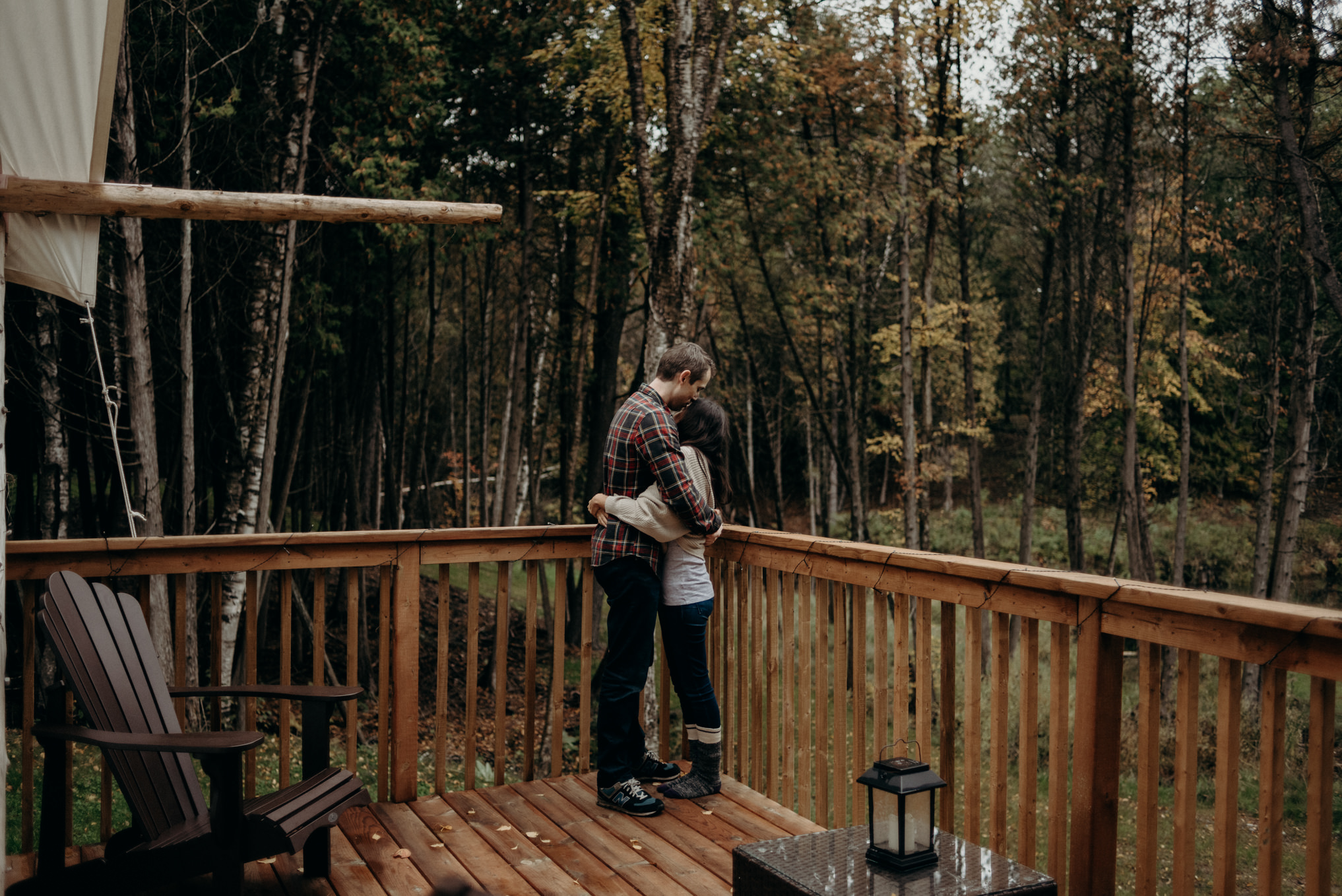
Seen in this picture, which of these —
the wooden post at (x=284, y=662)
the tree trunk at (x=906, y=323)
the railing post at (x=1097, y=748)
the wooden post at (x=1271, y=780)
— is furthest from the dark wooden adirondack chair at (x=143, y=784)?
the tree trunk at (x=906, y=323)

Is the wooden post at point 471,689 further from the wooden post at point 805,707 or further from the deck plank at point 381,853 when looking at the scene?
the wooden post at point 805,707

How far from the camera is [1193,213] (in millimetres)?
14484

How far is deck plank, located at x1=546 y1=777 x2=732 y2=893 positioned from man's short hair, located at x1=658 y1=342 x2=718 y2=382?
61.9 inches

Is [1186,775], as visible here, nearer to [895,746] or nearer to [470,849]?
[895,746]

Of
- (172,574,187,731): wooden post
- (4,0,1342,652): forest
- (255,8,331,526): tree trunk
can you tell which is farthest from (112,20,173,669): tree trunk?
(172,574,187,731): wooden post

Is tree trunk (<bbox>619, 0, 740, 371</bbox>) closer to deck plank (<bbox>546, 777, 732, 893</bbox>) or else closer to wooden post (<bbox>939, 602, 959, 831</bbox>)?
deck plank (<bbox>546, 777, 732, 893</bbox>)

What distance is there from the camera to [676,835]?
10.9 feet

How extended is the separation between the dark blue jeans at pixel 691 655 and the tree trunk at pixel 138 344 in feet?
14.4

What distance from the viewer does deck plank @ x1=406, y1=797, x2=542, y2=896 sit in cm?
291

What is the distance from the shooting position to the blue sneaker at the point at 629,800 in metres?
3.49

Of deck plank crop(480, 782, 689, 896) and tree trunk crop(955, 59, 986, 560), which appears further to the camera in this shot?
tree trunk crop(955, 59, 986, 560)

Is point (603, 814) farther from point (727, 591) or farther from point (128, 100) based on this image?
point (128, 100)

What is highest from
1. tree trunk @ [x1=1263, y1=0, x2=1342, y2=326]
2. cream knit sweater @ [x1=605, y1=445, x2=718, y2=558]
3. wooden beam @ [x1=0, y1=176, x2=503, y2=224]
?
tree trunk @ [x1=1263, y1=0, x2=1342, y2=326]

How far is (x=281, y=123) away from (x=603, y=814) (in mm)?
6894
